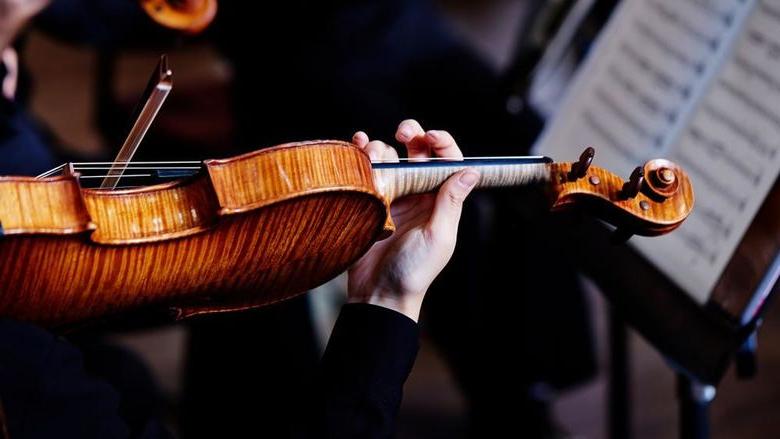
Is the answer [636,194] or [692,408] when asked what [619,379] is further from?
[636,194]

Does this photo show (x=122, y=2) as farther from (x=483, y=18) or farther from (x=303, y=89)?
(x=483, y=18)

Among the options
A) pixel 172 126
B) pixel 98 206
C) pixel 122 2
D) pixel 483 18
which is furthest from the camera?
pixel 483 18

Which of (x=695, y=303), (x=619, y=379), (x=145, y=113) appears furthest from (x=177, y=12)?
(x=619, y=379)

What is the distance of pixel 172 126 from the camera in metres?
1.91

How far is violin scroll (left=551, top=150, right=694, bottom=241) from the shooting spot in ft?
2.72

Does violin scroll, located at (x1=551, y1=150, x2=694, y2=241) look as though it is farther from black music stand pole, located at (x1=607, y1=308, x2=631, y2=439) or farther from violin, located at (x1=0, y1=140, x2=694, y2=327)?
black music stand pole, located at (x1=607, y1=308, x2=631, y2=439)

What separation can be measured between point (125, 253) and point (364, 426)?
0.28 metres

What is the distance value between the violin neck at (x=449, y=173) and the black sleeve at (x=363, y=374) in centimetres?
13

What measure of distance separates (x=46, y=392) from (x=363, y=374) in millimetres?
289

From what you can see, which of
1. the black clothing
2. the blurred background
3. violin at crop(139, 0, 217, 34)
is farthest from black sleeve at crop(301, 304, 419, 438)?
the blurred background

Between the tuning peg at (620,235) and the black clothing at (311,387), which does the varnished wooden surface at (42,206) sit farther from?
the tuning peg at (620,235)

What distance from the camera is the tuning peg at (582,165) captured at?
0.82m

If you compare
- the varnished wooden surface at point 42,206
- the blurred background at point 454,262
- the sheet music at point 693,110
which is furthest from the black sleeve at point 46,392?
the blurred background at point 454,262

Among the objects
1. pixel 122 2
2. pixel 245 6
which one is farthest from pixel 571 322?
pixel 122 2
